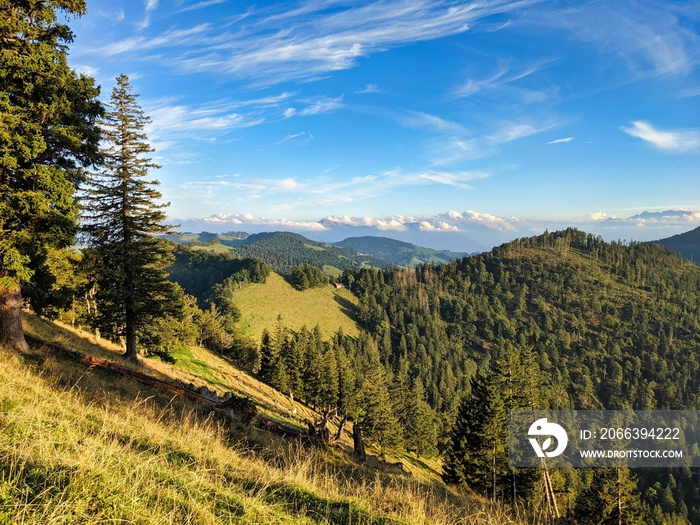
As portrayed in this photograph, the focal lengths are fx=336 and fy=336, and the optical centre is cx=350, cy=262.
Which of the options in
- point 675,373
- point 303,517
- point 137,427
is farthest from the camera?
point 675,373

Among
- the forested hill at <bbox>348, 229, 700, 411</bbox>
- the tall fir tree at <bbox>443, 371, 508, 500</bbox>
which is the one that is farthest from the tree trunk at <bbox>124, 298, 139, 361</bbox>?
the forested hill at <bbox>348, 229, 700, 411</bbox>

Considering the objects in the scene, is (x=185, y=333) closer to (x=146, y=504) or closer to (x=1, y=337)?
(x=1, y=337)

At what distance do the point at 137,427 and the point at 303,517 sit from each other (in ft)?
14.7

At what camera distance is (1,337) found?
11.9 m

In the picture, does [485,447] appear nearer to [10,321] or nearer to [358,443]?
[358,443]

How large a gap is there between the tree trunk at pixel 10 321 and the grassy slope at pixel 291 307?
123023 mm

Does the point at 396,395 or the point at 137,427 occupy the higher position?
the point at 137,427

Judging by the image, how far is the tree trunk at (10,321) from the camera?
39.4ft

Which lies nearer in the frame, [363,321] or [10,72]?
[10,72]

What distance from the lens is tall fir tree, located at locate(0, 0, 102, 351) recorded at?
37.1 ft

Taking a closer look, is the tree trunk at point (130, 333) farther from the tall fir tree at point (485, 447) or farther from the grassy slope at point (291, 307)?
the grassy slope at point (291, 307)

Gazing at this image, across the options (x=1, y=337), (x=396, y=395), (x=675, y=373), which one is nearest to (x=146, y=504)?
(x=1, y=337)

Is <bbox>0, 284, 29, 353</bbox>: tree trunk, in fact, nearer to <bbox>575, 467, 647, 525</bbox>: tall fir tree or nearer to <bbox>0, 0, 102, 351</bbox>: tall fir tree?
<bbox>0, 0, 102, 351</bbox>: tall fir tree

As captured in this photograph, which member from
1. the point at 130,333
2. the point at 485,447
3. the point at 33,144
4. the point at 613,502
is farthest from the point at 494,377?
the point at 33,144
